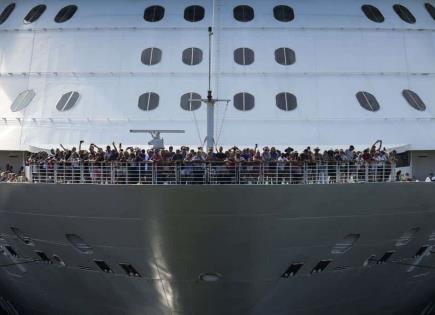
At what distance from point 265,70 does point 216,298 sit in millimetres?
6997

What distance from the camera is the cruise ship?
18609 mm

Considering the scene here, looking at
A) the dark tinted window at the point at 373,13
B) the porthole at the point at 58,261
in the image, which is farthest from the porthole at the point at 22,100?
the dark tinted window at the point at 373,13

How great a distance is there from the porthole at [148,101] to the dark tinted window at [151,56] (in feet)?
3.63

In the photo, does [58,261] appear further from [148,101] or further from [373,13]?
[373,13]

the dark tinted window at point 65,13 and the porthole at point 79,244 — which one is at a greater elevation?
the dark tinted window at point 65,13

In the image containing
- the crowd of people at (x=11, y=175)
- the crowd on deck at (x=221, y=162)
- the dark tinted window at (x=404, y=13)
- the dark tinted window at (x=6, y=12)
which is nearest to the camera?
the crowd on deck at (x=221, y=162)

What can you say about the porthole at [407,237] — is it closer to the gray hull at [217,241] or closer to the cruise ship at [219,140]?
the cruise ship at [219,140]

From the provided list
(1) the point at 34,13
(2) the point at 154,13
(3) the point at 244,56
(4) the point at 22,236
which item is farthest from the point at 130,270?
(1) the point at 34,13

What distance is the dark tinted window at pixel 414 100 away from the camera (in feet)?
79.0

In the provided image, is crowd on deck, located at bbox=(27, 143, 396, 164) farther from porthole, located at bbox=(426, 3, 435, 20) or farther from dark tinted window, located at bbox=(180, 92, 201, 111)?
porthole, located at bbox=(426, 3, 435, 20)

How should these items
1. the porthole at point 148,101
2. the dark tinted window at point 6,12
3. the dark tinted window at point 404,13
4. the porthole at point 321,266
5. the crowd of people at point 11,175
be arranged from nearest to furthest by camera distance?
the porthole at point 321,266 < the crowd of people at point 11,175 < the porthole at point 148,101 < the dark tinted window at point 404,13 < the dark tinted window at point 6,12

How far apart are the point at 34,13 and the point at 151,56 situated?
4.16 metres

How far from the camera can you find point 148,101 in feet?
76.5

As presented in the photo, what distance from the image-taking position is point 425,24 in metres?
26.2
